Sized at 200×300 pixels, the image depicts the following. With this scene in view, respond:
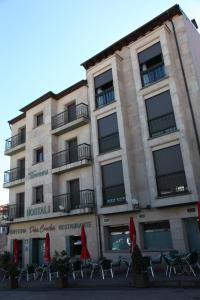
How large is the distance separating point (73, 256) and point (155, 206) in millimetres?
6894

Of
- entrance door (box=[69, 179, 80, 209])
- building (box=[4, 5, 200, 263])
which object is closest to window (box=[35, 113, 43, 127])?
building (box=[4, 5, 200, 263])

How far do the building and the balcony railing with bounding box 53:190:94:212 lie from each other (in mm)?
65

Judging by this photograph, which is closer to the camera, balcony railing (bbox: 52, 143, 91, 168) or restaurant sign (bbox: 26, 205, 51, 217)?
balcony railing (bbox: 52, 143, 91, 168)

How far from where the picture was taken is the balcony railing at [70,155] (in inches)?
736

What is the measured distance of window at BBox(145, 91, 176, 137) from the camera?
15.3 meters

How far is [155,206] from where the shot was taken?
14438mm

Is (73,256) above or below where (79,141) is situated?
below

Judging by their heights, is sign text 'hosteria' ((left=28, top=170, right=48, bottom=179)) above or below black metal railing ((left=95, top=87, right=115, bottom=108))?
below

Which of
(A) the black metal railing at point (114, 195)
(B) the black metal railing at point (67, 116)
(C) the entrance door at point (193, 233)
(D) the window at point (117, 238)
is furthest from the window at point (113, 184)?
(B) the black metal railing at point (67, 116)

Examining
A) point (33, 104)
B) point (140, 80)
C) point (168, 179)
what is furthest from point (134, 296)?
point (33, 104)

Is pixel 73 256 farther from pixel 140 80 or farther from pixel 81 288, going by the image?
pixel 140 80

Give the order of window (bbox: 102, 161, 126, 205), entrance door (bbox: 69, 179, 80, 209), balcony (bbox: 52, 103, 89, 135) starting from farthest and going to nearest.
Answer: balcony (bbox: 52, 103, 89, 135) → entrance door (bbox: 69, 179, 80, 209) → window (bbox: 102, 161, 126, 205)

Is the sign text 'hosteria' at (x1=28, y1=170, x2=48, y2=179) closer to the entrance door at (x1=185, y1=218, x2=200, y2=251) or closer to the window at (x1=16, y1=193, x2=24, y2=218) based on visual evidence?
the window at (x1=16, y1=193, x2=24, y2=218)

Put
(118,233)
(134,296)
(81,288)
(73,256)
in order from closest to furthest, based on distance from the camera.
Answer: (134,296) → (81,288) → (118,233) → (73,256)
